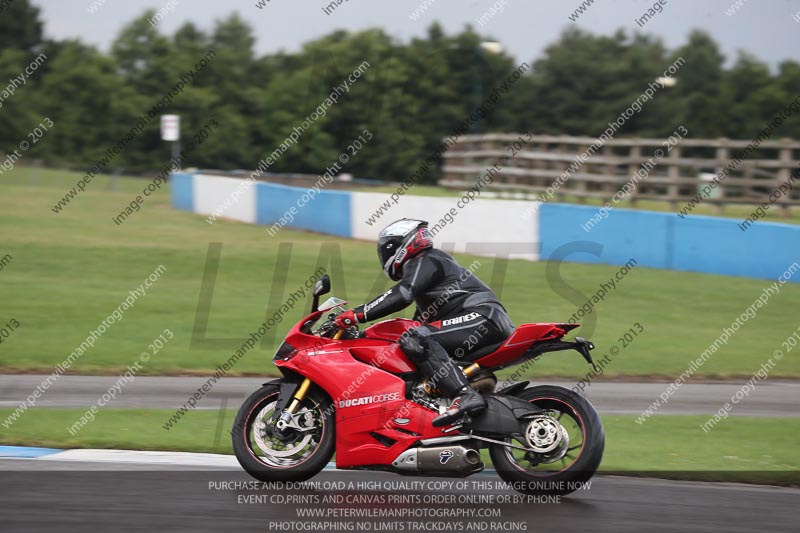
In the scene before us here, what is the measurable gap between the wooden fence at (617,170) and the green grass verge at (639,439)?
14155 millimetres

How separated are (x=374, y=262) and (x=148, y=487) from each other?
12963 mm

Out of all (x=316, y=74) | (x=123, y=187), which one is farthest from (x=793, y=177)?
(x=316, y=74)

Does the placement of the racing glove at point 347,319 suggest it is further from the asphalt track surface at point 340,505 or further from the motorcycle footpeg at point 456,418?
the asphalt track surface at point 340,505

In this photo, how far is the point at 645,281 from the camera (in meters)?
17.5

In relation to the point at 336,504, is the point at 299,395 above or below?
above

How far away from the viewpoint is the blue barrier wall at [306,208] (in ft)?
79.9

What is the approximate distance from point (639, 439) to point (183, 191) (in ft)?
87.8

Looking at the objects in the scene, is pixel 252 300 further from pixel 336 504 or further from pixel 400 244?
pixel 336 504

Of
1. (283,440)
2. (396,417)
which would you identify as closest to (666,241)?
(396,417)

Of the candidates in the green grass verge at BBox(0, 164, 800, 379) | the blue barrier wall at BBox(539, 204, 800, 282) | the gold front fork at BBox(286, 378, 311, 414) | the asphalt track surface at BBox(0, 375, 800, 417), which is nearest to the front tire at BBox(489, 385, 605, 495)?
the gold front fork at BBox(286, 378, 311, 414)

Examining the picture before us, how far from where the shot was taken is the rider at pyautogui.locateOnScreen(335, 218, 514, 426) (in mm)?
6473

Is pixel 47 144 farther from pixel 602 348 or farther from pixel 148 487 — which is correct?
pixel 148 487

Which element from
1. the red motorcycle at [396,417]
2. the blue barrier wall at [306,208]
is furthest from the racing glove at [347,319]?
the blue barrier wall at [306,208]

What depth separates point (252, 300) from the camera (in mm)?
15742
